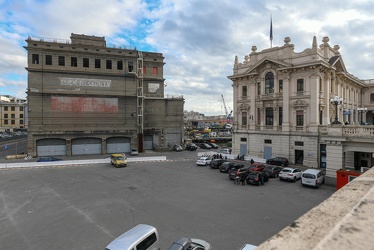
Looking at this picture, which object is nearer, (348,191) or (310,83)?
(348,191)

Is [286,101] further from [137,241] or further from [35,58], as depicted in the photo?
[35,58]

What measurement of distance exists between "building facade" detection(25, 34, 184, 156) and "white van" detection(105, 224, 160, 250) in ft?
130

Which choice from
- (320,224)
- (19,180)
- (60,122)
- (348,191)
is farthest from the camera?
(60,122)

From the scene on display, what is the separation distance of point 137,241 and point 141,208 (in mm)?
7385

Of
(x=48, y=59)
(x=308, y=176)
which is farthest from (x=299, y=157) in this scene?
(x=48, y=59)

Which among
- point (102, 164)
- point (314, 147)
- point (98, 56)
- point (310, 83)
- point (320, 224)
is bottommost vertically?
point (102, 164)

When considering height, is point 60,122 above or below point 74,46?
below

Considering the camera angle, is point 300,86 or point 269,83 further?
point 269,83

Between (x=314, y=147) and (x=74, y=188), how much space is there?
30.3 m

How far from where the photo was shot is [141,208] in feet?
52.5

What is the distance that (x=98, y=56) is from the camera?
47.1m

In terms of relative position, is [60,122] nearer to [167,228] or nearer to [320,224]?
[167,228]

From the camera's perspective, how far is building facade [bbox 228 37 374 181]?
32.2 metres

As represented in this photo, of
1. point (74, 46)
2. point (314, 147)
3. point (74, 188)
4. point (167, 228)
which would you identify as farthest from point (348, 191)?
point (74, 46)
